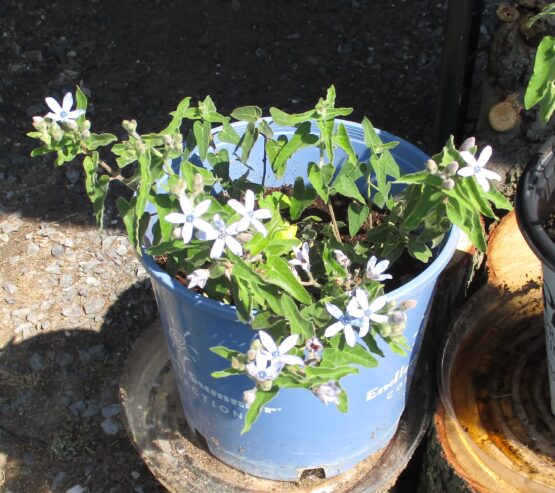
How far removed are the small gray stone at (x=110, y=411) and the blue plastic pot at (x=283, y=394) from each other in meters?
0.47

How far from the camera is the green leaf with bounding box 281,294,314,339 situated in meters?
1.13

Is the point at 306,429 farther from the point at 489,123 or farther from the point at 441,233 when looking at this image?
the point at 489,123

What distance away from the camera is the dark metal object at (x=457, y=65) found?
205 centimetres

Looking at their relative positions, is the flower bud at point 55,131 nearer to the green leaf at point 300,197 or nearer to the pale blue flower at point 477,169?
the green leaf at point 300,197

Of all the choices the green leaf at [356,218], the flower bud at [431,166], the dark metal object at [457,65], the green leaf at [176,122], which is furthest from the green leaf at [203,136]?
the dark metal object at [457,65]

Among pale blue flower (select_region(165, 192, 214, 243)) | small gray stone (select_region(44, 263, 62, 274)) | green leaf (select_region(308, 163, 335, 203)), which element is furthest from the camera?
small gray stone (select_region(44, 263, 62, 274))

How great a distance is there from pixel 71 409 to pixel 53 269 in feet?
1.61

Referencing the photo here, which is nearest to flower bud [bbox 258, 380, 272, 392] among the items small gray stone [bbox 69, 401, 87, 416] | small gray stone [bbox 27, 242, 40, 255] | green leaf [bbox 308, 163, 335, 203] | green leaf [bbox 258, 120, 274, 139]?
green leaf [bbox 308, 163, 335, 203]

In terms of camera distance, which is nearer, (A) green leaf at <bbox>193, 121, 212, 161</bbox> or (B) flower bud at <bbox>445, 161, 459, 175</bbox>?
(B) flower bud at <bbox>445, 161, 459, 175</bbox>

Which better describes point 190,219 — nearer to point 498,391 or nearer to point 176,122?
point 176,122

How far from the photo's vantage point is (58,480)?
1.98 metres

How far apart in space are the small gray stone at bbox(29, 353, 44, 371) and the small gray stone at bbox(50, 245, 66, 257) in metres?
0.37

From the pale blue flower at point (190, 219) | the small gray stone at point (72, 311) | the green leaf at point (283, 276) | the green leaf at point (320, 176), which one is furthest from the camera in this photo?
the small gray stone at point (72, 311)

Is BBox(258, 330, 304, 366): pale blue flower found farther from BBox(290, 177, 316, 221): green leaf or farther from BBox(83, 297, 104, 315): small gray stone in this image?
BBox(83, 297, 104, 315): small gray stone
